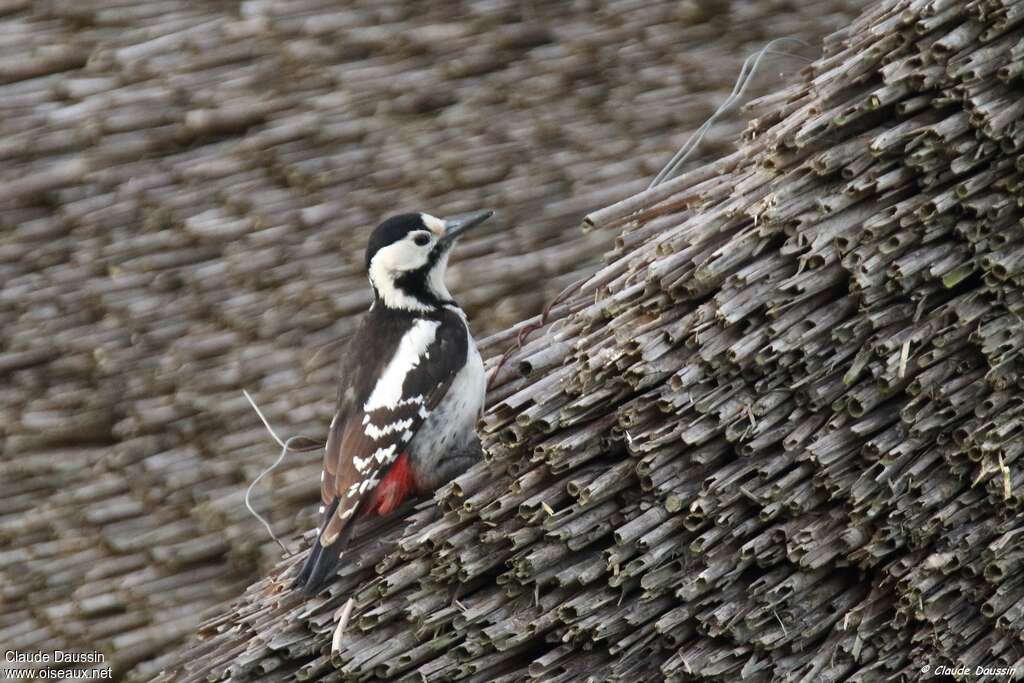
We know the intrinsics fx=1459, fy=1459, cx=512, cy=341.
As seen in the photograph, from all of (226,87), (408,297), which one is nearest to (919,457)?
(408,297)

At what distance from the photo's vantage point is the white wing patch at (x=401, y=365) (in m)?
3.31

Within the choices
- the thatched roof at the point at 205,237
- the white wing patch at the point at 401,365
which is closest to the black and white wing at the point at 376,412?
the white wing patch at the point at 401,365

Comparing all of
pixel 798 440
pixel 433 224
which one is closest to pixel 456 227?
pixel 433 224

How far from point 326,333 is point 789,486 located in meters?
1.45

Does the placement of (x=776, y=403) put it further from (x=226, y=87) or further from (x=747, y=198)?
(x=226, y=87)

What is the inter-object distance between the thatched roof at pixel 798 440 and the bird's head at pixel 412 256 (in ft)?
2.08

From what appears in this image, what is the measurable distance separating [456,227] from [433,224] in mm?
59

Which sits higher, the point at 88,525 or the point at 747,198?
the point at 747,198

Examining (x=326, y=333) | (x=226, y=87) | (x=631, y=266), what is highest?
(x=226, y=87)

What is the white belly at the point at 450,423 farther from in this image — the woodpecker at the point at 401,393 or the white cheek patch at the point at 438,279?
the white cheek patch at the point at 438,279

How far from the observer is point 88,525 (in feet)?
12.3

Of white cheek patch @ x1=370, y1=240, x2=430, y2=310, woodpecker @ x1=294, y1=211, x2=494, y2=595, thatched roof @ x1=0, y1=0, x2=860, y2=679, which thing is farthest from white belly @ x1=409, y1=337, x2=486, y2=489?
thatched roof @ x1=0, y1=0, x2=860, y2=679

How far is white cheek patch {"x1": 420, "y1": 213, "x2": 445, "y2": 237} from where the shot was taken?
11.6 feet

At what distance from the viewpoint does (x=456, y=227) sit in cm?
356
